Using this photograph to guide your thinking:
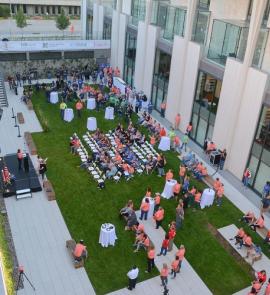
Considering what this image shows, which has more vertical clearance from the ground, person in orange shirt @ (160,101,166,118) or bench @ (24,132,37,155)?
person in orange shirt @ (160,101,166,118)

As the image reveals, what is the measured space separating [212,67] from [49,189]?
43.4ft

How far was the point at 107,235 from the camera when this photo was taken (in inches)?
653

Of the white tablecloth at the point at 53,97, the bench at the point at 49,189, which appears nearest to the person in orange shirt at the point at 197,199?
the bench at the point at 49,189

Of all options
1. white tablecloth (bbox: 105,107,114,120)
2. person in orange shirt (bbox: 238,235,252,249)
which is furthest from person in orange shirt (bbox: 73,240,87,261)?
white tablecloth (bbox: 105,107,114,120)

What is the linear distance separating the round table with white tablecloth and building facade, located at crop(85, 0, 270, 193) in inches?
109

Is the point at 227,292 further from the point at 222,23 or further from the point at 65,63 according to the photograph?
the point at 65,63

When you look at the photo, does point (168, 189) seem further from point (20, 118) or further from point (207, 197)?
point (20, 118)

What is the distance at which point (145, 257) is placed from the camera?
16.5 metres

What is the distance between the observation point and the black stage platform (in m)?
19.8

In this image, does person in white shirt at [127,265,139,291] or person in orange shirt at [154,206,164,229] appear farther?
person in orange shirt at [154,206,164,229]

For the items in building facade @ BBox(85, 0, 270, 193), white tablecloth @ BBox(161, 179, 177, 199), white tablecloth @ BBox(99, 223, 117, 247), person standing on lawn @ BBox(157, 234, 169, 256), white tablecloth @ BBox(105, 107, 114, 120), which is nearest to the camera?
person standing on lawn @ BBox(157, 234, 169, 256)

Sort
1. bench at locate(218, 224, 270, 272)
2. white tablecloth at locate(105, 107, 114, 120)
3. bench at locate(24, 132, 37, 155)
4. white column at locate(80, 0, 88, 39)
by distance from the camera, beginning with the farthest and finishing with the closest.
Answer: white column at locate(80, 0, 88, 39) < white tablecloth at locate(105, 107, 114, 120) < bench at locate(24, 132, 37, 155) < bench at locate(218, 224, 270, 272)

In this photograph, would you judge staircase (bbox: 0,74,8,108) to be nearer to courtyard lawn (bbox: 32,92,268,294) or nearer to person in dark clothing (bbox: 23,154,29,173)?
courtyard lawn (bbox: 32,92,268,294)

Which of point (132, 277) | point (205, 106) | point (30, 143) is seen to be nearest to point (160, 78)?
point (205, 106)
